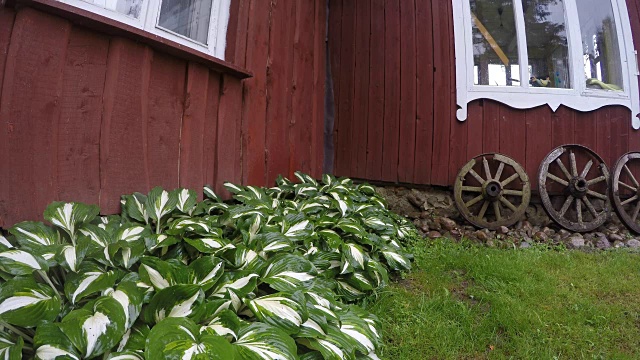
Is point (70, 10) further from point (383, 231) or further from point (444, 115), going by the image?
point (444, 115)

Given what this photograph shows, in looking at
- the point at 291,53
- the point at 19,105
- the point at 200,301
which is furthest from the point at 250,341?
the point at 291,53

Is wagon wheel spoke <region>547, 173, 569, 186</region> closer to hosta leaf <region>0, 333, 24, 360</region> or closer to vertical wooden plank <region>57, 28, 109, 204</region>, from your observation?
vertical wooden plank <region>57, 28, 109, 204</region>

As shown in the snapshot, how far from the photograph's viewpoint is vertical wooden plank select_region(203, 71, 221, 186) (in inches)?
88.7

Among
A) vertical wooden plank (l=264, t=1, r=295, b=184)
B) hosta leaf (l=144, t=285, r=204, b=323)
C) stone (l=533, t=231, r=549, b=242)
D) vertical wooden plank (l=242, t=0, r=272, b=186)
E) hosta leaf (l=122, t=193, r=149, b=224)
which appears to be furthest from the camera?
stone (l=533, t=231, r=549, b=242)

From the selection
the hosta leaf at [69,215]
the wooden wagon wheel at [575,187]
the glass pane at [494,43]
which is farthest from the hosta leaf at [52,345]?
the glass pane at [494,43]

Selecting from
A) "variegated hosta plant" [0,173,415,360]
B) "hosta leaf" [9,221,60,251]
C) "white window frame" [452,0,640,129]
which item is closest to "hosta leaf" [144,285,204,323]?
"variegated hosta plant" [0,173,415,360]

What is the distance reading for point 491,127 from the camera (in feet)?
11.6

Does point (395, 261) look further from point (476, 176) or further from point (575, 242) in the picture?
point (575, 242)

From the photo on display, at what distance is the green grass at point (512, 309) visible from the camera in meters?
1.53

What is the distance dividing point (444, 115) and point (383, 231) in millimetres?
1717

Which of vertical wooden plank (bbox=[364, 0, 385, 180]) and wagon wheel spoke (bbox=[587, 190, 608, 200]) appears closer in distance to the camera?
wagon wheel spoke (bbox=[587, 190, 608, 200])

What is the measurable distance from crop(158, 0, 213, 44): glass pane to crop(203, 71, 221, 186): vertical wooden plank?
0.94 feet

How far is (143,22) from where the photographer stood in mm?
1915

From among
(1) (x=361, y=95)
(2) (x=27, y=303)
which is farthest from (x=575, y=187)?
(2) (x=27, y=303)
